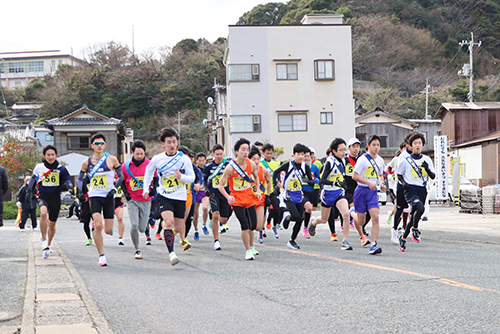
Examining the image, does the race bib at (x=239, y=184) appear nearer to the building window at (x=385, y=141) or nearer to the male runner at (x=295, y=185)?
the male runner at (x=295, y=185)

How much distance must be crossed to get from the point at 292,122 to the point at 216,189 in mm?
25789

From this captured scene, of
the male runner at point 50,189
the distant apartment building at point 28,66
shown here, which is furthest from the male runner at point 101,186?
the distant apartment building at point 28,66

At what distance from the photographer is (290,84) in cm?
3578

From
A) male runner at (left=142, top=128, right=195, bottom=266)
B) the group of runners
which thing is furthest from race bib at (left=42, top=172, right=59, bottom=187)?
male runner at (left=142, top=128, right=195, bottom=266)

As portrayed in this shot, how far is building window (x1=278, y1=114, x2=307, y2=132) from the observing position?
117 feet

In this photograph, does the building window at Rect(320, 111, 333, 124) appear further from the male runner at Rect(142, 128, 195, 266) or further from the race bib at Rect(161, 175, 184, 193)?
the race bib at Rect(161, 175, 184, 193)

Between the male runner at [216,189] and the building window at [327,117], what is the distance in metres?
25.8

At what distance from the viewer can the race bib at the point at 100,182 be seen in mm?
7966

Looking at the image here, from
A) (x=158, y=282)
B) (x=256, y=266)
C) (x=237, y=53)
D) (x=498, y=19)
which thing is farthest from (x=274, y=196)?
(x=498, y=19)

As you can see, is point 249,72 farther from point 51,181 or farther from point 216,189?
point 51,181

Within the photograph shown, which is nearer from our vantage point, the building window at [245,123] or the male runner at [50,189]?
the male runner at [50,189]

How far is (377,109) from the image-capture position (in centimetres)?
4409

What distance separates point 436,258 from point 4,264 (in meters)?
6.57

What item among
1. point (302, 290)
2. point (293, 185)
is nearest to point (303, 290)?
point (302, 290)
